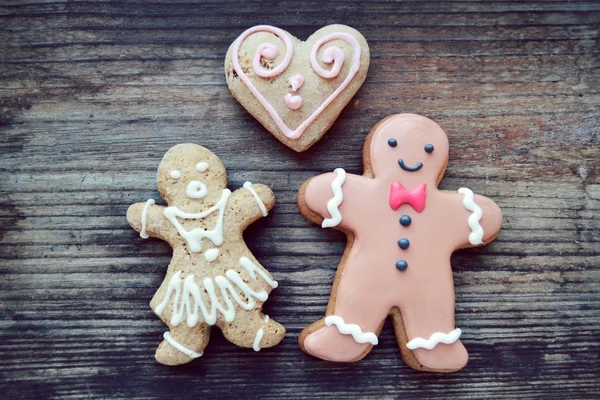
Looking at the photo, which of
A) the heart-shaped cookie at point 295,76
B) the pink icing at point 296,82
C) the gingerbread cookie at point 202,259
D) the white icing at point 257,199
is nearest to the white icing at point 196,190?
the gingerbread cookie at point 202,259

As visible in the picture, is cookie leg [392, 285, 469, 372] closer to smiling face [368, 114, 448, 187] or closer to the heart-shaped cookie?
smiling face [368, 114, 448, 187]

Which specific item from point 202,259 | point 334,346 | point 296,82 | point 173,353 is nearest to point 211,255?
point 202,259

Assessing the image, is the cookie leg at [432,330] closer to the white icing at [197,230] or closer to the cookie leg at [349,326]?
the cookie leg at [349,326]

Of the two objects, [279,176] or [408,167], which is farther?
[279,176]

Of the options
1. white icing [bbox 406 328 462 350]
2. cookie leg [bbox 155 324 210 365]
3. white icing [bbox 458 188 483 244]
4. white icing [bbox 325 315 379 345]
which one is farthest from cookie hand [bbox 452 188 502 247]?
cookie leg [bbox 155 324 210 365]

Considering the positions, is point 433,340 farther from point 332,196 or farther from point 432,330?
point 332,196

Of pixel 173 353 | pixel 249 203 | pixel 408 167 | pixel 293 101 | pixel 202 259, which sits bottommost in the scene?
pixel 173 353

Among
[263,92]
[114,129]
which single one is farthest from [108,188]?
[263,92]
